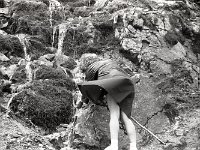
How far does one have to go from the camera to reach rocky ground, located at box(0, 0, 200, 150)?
298 inches

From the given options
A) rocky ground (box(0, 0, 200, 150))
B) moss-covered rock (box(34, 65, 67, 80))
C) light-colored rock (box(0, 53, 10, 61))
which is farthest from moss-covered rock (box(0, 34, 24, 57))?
moss-covered rock (box(34, 65, 67, 80))

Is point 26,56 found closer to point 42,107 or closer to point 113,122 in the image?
point 42,107

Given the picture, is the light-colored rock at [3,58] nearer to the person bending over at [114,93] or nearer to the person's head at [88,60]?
the person's head at [88,60]

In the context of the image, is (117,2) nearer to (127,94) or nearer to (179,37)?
(179,37)

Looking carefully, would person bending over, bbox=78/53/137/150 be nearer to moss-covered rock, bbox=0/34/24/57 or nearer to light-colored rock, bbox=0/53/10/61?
light-colored rock, bbox=0/53/10/61

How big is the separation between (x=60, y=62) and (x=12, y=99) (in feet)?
8.51

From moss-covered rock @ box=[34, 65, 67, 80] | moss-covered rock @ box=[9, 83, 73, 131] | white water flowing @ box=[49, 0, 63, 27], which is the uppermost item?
white water flowing @ box=[49, 0, 63, 27]

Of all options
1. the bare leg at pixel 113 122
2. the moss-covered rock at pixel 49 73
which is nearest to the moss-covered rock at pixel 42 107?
the moss-covered rock at pixel 49 73

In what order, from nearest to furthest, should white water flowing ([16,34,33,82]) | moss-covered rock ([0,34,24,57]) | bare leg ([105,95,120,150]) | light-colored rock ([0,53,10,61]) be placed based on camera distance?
bare leg ([105,95,120,150]) → white water flowing ([16,34,33,82]) → light-colored rock ([0,53,10,61]) → moss-covered rock ([0,34,24,57])

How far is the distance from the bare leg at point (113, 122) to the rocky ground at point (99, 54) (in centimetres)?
113

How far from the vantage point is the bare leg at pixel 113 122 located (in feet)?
20.0

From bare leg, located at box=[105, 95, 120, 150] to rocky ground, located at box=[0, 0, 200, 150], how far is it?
1.13m

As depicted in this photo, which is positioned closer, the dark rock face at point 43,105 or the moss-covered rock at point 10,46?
the dark rock face at point 43,105

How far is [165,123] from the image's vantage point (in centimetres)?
821
